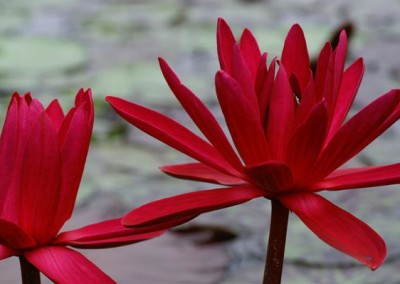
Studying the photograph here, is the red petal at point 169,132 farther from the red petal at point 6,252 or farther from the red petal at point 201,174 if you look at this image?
the red petal at point 6,252

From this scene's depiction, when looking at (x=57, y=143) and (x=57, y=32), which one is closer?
(x=57, y=143)

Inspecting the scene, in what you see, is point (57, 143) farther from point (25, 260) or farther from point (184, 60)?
point (184, 60)

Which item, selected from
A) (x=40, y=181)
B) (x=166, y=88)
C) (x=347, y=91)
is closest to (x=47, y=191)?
(x=40, y=181)

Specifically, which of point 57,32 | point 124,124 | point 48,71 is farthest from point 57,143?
point 57,32

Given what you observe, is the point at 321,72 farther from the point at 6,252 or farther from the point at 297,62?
the point at 6,252

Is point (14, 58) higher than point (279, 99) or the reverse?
higher
